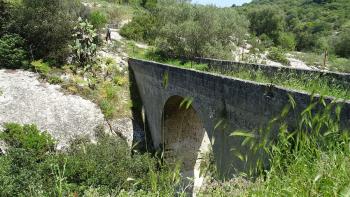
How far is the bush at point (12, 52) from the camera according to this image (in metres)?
22.5

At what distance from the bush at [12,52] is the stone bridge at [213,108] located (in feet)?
30.0

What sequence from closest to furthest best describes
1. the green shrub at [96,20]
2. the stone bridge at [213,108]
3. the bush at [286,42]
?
the stone bridge at [213,108]
the green shrub at [96,20]
the bush at [286,42]

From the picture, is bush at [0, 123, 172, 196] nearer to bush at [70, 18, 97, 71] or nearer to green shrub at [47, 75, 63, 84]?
green shrub at [47, 75, 63, 84]

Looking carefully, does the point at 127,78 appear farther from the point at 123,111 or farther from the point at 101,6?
the point at 101,6

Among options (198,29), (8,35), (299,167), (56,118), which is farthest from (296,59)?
(299,167)

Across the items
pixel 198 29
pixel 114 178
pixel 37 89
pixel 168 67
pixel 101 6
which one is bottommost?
pixel 114 178

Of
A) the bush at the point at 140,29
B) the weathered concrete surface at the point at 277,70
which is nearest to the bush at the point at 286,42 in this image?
the bush at the point at 140,29

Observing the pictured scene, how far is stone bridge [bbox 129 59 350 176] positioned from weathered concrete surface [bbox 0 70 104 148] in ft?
14.0

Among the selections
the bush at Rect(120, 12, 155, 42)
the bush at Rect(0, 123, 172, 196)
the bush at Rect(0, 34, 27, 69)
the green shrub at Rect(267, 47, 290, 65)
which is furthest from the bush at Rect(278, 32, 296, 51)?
the bush at Rect(0, 123, 172, 196)

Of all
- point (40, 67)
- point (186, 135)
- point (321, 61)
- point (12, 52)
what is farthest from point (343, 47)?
Result: point (12, 52)

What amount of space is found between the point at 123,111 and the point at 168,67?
30.2 ft

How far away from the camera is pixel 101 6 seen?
41.4 m

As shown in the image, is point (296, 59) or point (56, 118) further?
point (296, 59)

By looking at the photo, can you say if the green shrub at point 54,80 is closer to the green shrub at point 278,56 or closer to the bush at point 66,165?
the bush at point 66,165
